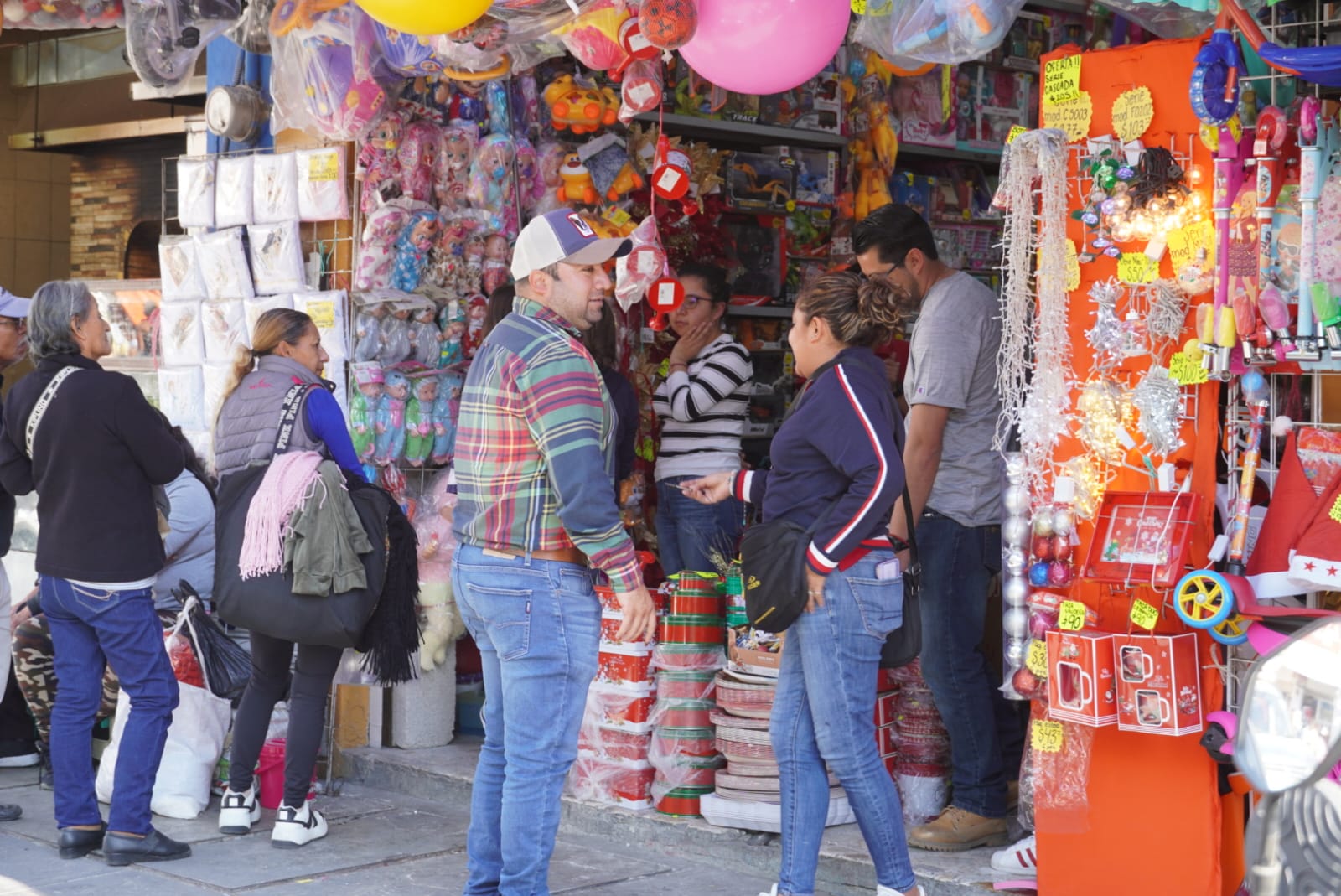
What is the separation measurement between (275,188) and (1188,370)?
3876mm

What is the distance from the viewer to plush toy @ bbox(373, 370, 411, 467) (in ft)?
19.4

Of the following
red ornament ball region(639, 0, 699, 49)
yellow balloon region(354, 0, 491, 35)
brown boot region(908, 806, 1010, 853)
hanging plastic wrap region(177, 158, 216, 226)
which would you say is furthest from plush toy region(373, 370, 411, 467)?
brown boot region(908, 806, 1010, 853)

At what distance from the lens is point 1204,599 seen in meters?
3.62

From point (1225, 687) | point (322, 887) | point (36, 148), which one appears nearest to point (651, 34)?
point (1225, 687)

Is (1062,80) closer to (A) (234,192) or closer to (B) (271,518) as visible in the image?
(B) (271,518)

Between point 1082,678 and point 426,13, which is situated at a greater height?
point 426,13

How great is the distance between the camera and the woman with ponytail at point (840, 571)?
12.8 feet

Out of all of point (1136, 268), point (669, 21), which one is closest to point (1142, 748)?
point (1136, 268)

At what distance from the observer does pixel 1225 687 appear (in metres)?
3.86

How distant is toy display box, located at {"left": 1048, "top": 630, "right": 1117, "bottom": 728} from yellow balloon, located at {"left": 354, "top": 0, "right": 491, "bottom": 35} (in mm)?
2473

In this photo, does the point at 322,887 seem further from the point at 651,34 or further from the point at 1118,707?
the point at 651,34

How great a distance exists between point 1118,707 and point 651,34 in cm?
237

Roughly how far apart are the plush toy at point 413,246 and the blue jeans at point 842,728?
103 inches

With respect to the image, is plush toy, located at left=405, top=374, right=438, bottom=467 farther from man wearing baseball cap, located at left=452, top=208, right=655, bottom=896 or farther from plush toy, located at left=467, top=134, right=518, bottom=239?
man wearing baseball cap, located at left=452, top=208, right=655, bottom=896
